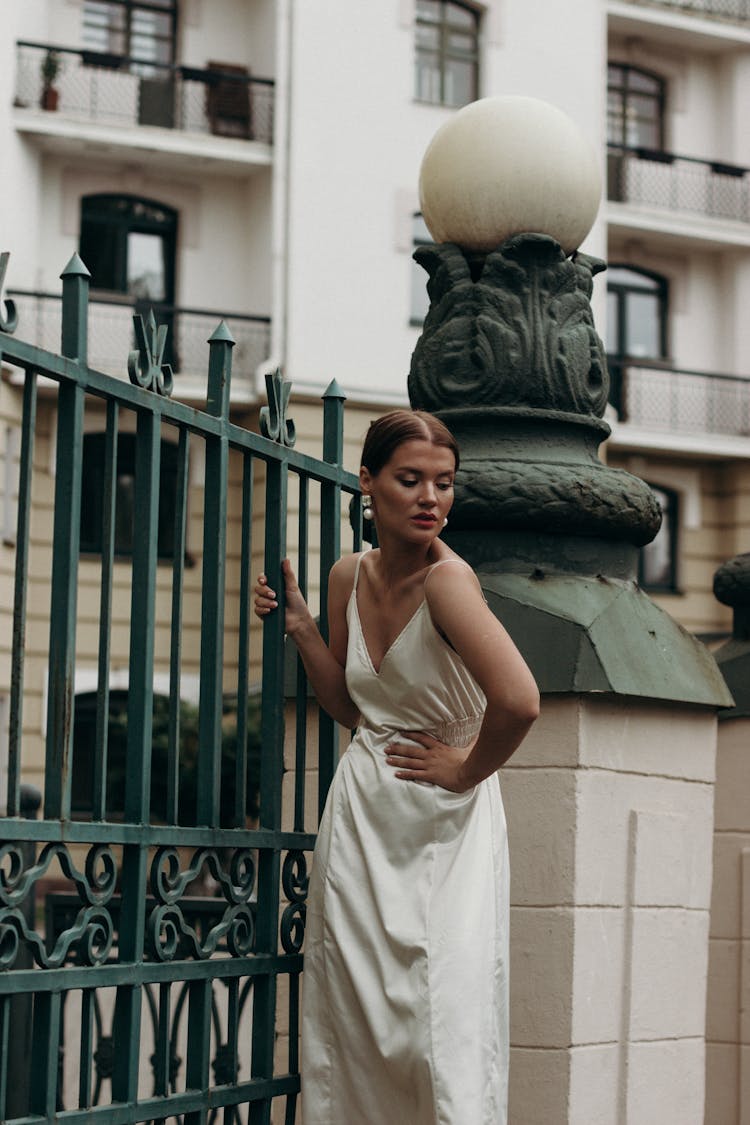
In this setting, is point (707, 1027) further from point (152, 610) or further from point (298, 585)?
point (152, 610)

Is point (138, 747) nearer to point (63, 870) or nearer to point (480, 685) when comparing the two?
point (63, 870)

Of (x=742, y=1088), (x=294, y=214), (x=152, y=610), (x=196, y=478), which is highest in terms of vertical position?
(x=294, y=214)

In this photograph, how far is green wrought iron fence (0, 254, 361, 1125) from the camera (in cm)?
382

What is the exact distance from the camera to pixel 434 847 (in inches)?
172

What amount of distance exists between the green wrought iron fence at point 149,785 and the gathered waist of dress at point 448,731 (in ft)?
1.16

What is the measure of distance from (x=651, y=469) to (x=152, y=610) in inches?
955

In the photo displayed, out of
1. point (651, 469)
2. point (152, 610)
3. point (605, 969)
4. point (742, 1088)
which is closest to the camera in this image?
point (152, 610)

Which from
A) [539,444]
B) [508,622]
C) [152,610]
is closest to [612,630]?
[508,622]

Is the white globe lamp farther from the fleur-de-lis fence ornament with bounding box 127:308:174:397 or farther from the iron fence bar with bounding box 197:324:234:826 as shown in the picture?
the fleur-de-lis fence ornament with bounding box 127:308:174:397

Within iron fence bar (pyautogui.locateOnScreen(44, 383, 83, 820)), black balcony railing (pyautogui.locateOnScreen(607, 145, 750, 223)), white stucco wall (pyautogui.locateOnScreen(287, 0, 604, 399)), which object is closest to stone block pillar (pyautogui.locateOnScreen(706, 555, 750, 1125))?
iron fence bar (pyautogui.locateOnScreen(44, 383, 83, 820))

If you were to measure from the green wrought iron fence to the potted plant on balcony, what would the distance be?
2021cm

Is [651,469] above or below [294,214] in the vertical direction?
below

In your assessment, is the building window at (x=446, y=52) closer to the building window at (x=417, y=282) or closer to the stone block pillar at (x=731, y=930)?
the building window at (x=417, y=282)

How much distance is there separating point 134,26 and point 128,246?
3011 millimetres
